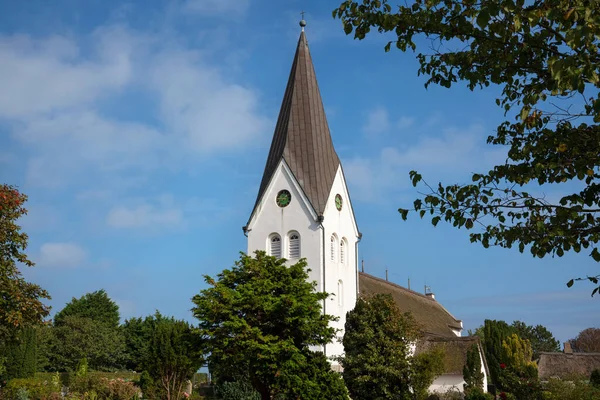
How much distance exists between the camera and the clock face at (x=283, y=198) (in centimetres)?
3638

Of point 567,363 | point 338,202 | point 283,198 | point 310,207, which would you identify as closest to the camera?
point 310,207

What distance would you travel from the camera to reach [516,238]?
9.19m

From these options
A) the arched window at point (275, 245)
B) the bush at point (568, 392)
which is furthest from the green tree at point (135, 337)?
the bush at point (568, 392)

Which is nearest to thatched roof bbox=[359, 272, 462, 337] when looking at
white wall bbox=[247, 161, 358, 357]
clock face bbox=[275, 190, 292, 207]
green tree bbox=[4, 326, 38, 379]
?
white wall bbox=[247, 161, 358, 357]

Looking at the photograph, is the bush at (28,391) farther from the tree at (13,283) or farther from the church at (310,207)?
the church at (310,207)

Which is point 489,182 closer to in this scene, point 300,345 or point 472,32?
point 472,32

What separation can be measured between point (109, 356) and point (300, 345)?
119 feet

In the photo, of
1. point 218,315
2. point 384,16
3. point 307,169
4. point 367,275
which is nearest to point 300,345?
point 218,315

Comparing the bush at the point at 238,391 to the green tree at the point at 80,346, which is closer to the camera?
the bush at the point at 238,391

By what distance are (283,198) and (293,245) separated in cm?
269

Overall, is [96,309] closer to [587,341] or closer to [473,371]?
[473,371]

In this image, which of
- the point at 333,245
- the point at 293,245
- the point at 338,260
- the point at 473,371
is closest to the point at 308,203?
the point at 293,245

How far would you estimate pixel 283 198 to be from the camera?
120ft

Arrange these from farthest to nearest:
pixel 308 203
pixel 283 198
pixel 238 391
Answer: pixel 283 198 < pixel 308 203 < pixel 238 391
